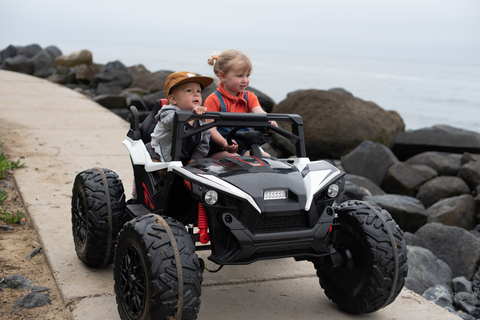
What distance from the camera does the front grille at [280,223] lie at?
2807 millimetres

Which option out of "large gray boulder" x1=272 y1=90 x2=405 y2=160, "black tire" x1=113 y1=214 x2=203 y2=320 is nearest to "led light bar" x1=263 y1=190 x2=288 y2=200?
"black tire" x1=113 y1=214 x2=203 y2=320

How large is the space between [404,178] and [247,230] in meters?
6.99

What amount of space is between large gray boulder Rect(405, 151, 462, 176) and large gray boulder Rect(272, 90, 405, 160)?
3.35 ft

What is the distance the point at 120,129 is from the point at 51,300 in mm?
7208

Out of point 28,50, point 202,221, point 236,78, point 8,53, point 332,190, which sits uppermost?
point 236,78

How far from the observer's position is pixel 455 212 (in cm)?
756

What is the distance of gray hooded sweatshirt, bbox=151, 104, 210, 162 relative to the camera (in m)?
3.52

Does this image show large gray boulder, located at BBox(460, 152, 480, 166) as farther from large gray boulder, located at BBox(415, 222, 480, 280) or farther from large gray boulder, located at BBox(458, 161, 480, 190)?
large gray boulder, located at BBox(415, 222, 480, 280)

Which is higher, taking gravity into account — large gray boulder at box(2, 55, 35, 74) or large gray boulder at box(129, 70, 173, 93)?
large gray boulder at box(129, 70, 173, 93)

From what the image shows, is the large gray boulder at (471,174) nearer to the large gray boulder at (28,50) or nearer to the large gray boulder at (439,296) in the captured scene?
the large gray boulder at (439,296)

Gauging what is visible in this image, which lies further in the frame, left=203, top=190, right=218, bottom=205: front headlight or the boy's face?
the boy's face

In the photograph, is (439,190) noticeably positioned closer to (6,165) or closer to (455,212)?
(455,212)

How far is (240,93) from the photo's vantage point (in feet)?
13.6

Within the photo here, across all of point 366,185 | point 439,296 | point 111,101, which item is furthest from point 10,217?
point 111,101
